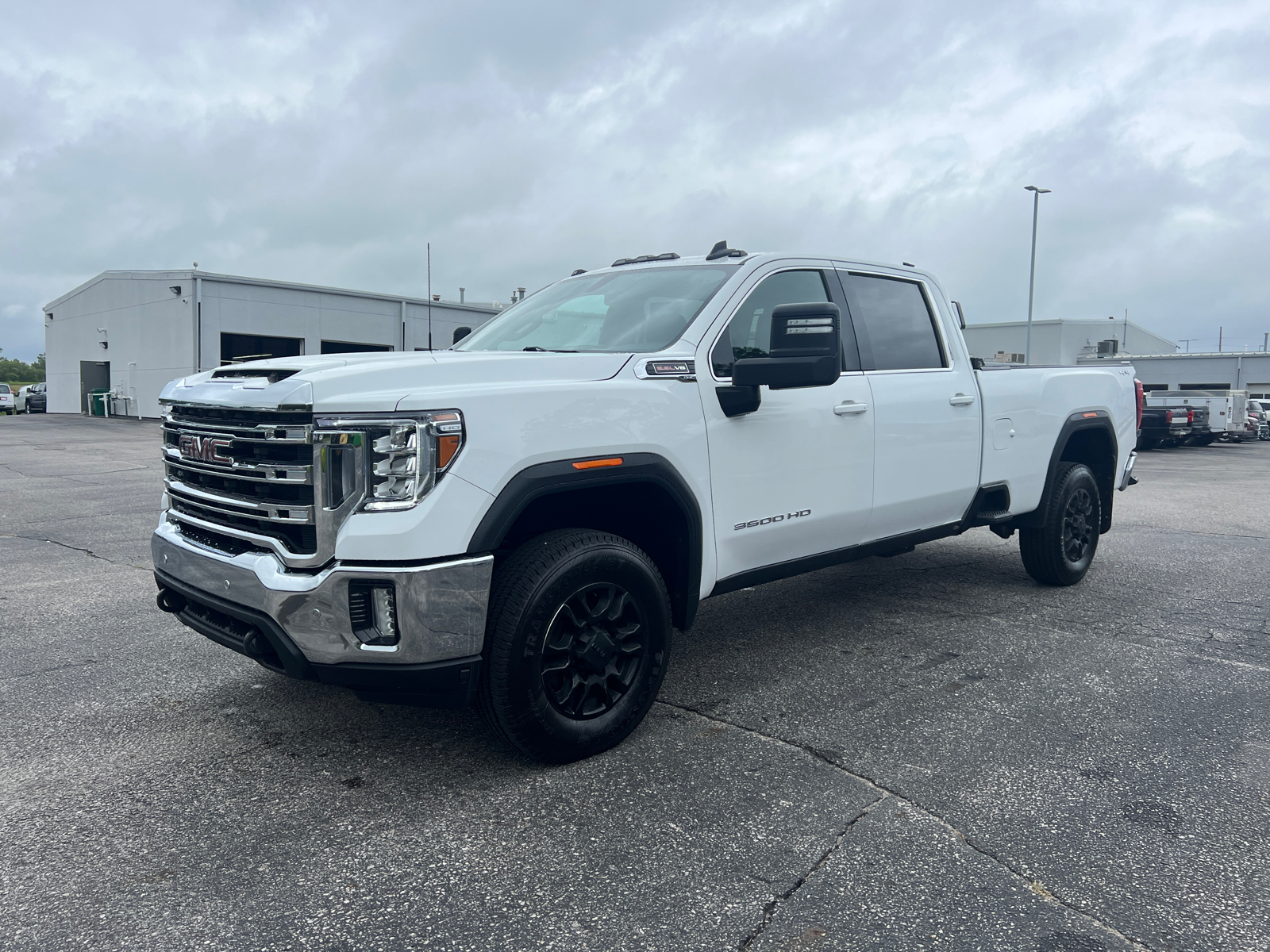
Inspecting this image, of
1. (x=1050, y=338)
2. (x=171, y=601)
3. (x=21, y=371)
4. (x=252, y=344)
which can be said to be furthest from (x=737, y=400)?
(x=21, y=371)

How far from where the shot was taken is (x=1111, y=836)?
9.55 feet

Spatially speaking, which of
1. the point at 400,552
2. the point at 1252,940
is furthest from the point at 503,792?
the point at 1252,940

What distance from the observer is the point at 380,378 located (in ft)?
9.82

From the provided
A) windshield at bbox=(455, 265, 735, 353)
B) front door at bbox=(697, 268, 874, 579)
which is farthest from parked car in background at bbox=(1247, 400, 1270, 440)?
windshield at bbox=(455, 265, 735, 353)

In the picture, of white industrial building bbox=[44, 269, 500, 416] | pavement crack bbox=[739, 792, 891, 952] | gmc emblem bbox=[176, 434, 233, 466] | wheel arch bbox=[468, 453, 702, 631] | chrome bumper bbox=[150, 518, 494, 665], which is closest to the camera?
pavement crack bbox=[739, 792, 891, 952]

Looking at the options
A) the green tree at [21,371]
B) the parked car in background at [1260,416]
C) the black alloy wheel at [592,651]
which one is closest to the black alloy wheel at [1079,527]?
the black alloy wheel at [592,651]

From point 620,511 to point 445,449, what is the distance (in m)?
1.02

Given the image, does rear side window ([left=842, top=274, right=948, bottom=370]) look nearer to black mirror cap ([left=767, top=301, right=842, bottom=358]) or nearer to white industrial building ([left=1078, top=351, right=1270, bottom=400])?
black mirror cap ([left=767, top=301, right=842, bottom=358])

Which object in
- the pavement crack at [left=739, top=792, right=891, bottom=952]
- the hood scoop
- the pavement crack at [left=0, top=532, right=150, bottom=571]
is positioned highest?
the hood scoop

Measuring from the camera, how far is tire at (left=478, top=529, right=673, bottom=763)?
3.11 m

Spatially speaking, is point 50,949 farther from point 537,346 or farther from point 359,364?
point 537,346

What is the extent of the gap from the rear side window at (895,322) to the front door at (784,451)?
0.18 meters

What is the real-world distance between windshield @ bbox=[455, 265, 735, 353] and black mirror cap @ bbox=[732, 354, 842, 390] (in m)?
0.35

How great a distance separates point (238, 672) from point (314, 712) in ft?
2.51
